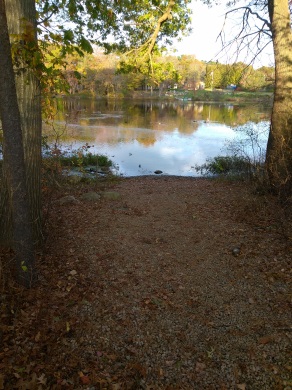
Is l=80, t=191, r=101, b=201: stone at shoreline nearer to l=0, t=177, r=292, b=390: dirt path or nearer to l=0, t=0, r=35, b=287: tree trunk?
l=0, t=177, r=292, b=390: dirt path

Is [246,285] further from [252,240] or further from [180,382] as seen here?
[180,382]

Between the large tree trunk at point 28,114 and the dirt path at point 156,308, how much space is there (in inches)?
29.7

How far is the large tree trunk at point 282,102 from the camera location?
20.5 ft

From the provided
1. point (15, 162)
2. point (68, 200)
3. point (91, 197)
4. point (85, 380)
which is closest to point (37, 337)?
point (85, 380)

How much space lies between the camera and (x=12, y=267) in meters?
3.75

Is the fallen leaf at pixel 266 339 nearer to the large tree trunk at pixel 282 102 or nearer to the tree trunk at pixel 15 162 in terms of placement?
the tree trunk at pixel 15 162

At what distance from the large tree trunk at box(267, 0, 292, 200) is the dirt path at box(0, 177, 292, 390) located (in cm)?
100

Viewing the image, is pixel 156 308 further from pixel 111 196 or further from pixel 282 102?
pixel 282 102

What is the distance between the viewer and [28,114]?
12.7 feet

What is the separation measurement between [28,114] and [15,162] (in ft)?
3.65

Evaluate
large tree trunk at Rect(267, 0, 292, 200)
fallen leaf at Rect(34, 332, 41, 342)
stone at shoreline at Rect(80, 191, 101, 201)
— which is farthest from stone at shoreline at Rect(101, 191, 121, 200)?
fallen leaf at Rect(34, 332, 41, 342)

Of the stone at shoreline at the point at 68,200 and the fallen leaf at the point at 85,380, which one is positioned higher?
the stone at shoreline at the point at 68,200

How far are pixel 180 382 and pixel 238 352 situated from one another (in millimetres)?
716

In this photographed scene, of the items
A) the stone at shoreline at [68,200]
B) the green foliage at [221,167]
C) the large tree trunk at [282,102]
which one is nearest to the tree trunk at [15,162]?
the stone at shoreline at [68,200]
